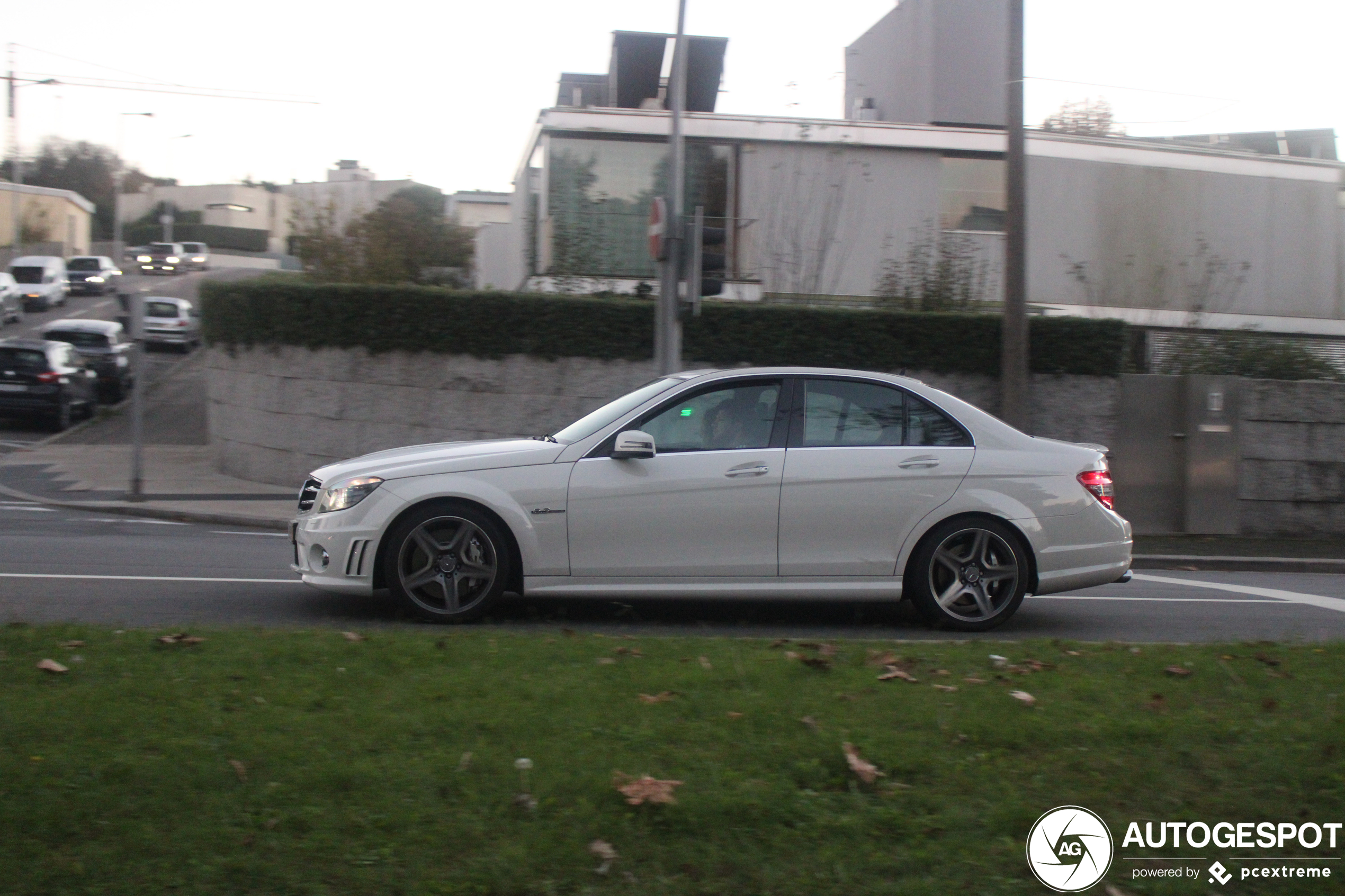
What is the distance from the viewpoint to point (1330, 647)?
19.4 feet

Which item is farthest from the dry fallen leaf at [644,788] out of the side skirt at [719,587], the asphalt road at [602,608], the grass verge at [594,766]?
the side skirt at [719,587]

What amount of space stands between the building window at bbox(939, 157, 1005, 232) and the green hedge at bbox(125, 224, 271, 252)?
Answer: 75.0m

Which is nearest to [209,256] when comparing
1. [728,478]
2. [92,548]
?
[92,548]

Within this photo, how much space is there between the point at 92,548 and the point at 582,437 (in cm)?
554

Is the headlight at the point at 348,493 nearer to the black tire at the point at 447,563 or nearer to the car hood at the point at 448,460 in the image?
the car hood at the point at 448,460

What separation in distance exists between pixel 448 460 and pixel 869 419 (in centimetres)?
254

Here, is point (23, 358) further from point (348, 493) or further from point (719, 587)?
point (719, 587)

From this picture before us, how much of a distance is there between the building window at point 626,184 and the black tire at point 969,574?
1645 centimetres

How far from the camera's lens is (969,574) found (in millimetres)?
7344

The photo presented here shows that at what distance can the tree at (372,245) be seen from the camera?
65.6 feet

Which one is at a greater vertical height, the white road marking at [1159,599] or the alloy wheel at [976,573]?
the alloy wheel at [976,573]

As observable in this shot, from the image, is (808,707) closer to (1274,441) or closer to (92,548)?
(92,548)

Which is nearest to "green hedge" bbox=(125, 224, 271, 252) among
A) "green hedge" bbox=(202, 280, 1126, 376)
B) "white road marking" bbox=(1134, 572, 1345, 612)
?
"green hedge" bbox=(202, 280, 1126, 376)

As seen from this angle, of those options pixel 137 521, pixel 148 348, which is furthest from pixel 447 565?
pixel 148 348
